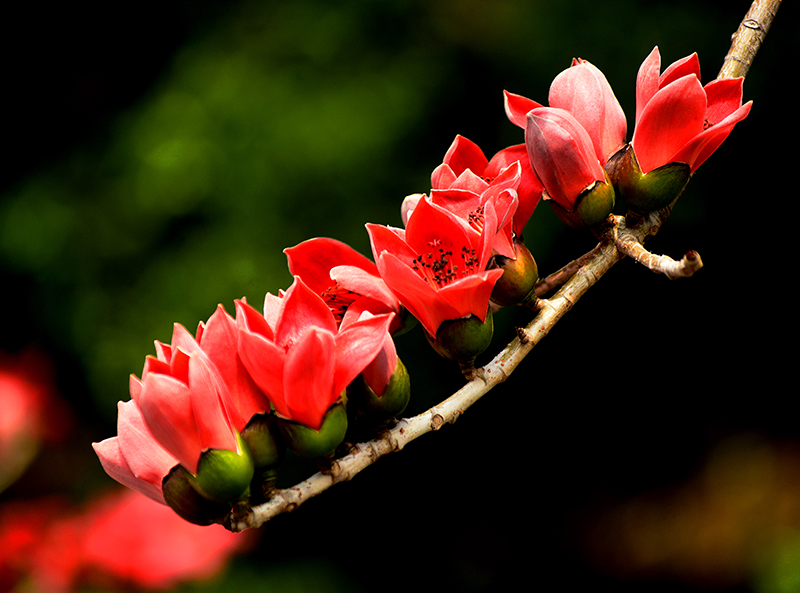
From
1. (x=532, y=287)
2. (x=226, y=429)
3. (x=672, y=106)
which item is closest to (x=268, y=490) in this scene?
(x=226, y=429)

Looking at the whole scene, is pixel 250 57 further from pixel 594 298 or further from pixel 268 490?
pixel 268 490

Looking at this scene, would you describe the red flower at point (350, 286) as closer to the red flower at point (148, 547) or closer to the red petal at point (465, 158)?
the red petal at point (465, 158)

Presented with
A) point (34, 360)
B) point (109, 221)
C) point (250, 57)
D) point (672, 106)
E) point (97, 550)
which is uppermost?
point (250, 57)

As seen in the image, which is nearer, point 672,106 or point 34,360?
point 672,106

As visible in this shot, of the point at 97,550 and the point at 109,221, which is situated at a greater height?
the point at 109,221

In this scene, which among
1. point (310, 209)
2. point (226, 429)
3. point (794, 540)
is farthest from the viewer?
point (794, 540)

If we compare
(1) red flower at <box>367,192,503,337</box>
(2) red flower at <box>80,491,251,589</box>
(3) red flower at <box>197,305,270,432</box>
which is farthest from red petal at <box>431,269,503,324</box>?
(2) red flower at <box>80,491,251,589</box>

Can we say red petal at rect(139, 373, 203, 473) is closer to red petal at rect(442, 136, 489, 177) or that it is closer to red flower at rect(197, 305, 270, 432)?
red flower at rect(197, 305, 270, 432)
